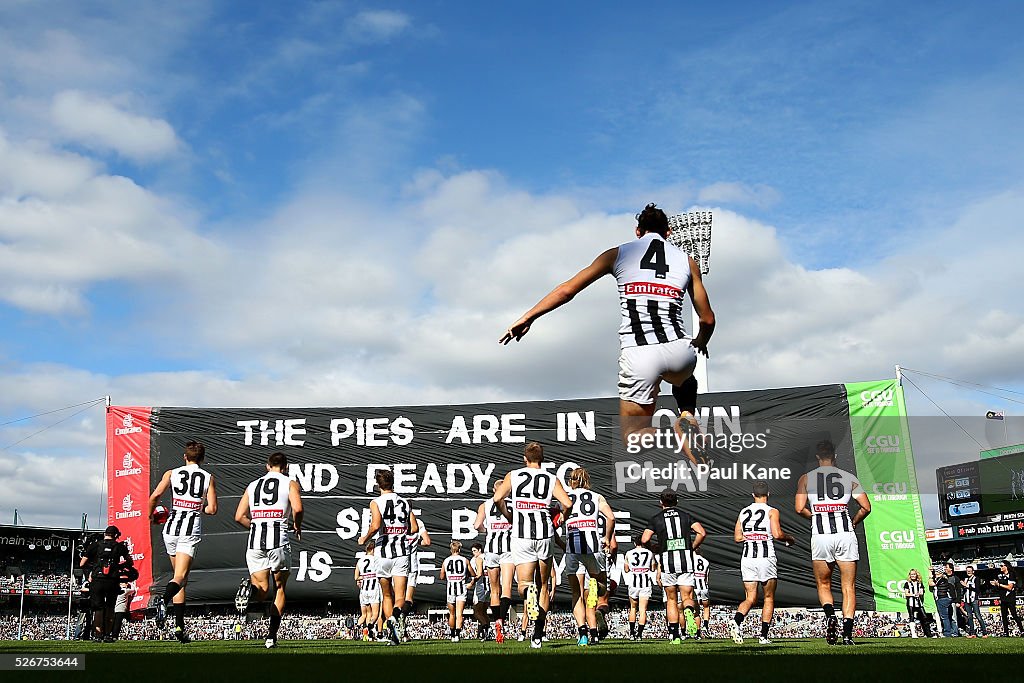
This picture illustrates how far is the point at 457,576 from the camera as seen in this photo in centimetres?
1722

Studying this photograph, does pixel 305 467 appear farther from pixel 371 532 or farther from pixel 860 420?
pixel 860 420

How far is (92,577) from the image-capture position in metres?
13.0

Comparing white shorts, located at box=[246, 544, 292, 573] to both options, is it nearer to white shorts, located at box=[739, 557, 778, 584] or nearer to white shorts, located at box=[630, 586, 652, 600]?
white shorts, located at box=[739, 557, 778, 584]

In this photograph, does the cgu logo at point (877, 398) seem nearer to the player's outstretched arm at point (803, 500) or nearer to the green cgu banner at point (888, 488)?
→ the green cgu banner at point (888, 488)

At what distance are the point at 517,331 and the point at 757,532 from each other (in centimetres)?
811

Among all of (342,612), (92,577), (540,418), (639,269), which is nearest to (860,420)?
(540,418)

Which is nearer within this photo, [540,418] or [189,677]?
[189,677]


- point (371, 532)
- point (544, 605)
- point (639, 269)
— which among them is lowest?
point (544, 605)

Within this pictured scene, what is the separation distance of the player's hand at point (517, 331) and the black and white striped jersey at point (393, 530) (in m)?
7.28

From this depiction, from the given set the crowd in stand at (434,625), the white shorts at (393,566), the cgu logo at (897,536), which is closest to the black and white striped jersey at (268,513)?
the white shorts at (393,566)

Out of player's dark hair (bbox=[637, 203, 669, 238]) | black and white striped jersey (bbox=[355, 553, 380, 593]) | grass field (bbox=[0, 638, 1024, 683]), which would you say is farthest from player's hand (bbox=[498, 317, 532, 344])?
black and white striped jersey (bbox=[355, 553, 380, 593])

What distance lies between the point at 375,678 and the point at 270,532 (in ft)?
18.1

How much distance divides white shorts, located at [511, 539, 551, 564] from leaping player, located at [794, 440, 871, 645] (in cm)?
307

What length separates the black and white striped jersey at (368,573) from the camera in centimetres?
1201
